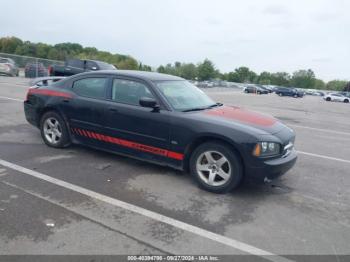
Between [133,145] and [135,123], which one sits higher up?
[135,123]

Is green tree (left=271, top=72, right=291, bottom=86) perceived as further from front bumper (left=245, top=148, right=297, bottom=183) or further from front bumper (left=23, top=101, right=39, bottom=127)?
front bumper (left=245, top=148, right=297, bottom=183)

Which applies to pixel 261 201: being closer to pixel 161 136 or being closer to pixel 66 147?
pixel 161 136

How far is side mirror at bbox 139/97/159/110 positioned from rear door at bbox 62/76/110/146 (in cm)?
83

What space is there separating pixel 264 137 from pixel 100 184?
7.53 ft

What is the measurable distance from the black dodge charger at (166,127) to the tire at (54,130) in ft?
0.06

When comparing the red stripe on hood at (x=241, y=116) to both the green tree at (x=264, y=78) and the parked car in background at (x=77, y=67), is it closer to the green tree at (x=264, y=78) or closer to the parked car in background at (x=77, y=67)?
the parked car in background at (x=77, y=67)

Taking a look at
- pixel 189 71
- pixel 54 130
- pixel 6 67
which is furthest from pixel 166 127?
pixel 189 71

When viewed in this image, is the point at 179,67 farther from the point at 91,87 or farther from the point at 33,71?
the point at 91,87

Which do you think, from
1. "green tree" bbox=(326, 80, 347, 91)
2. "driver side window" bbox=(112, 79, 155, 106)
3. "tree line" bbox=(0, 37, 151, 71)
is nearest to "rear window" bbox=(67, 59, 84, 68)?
"driver side window" bbox=(112, 79, 155, 106)

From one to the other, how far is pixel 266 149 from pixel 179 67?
12191cm

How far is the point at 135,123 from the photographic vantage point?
16.1 feet

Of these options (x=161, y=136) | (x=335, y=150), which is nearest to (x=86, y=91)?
(x=161, y=136)

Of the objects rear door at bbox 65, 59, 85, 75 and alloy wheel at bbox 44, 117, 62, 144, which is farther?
rear door at bbox 65, 59, 85, 75

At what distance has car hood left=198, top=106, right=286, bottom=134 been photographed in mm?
4434
